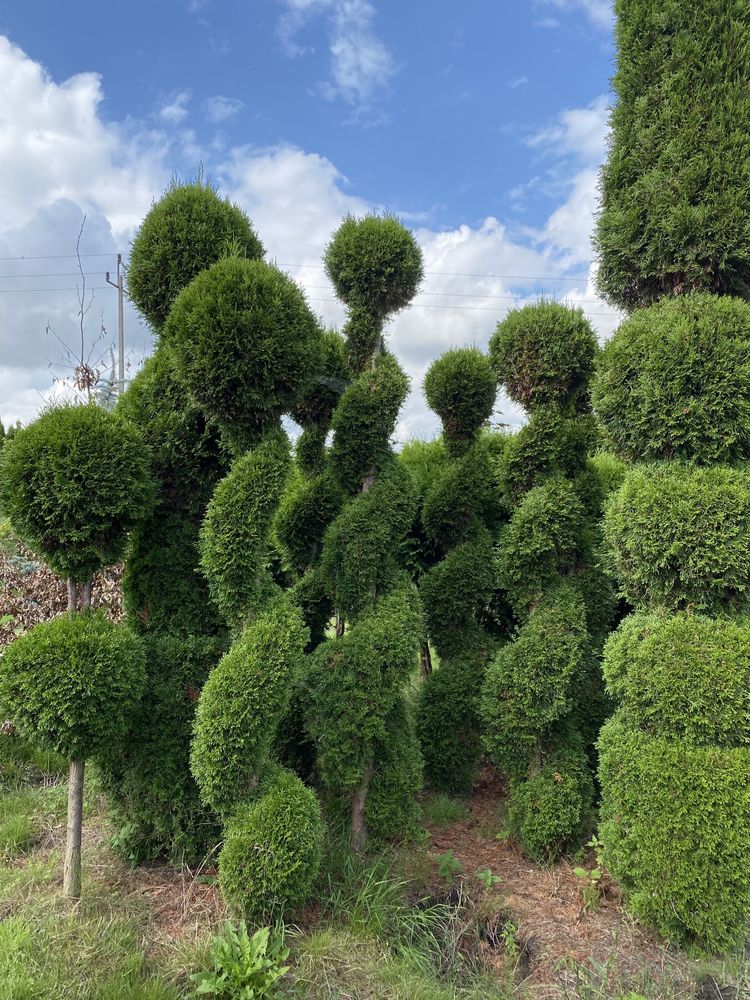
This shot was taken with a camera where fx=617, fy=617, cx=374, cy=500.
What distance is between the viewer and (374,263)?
3.89m

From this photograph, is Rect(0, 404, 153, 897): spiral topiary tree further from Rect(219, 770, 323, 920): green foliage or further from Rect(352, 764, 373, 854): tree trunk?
Rect(352, 764, 373, 854): tree trunk

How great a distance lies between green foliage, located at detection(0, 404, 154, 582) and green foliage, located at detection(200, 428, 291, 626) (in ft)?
1.44

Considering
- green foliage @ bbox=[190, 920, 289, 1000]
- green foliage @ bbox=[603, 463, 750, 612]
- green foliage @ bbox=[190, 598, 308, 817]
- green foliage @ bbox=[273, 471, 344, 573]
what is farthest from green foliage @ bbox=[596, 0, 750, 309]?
green foliage @ bbox=[190, 920, 289, 1000]

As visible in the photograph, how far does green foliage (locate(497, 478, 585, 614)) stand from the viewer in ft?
13.0

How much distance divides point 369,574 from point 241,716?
3.69 ft

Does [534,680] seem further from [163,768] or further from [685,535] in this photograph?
[163,768]

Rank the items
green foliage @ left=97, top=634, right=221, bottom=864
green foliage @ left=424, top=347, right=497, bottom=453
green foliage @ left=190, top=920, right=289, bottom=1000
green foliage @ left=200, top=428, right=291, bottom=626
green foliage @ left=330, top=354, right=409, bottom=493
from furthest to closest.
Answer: green foliage @ left=424, top=347, right=497, bottom=453 → green foliage @ left=330, top=354, right=409, bottom=493 → green foliage @ left=97, top=634, right=221, bottom=864 → green foliage @ left=200, top=428, right=291, bottom=626 → green foliage @ left=190, top=920, right=289, bottom=1000

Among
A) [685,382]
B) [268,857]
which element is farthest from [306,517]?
[685,382]

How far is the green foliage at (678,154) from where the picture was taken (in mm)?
3648

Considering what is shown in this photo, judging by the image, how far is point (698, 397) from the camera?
3.37m

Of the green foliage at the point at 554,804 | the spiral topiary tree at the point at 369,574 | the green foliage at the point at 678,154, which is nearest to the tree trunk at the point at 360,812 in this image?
the spiral topiary tree at the point at 369,574

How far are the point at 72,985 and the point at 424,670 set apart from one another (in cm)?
394

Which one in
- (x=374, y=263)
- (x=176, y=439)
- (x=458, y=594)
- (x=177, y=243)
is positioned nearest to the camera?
(x=176, y=439)

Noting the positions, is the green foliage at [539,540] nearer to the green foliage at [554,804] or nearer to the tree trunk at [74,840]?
the green foliage at [554,804]
